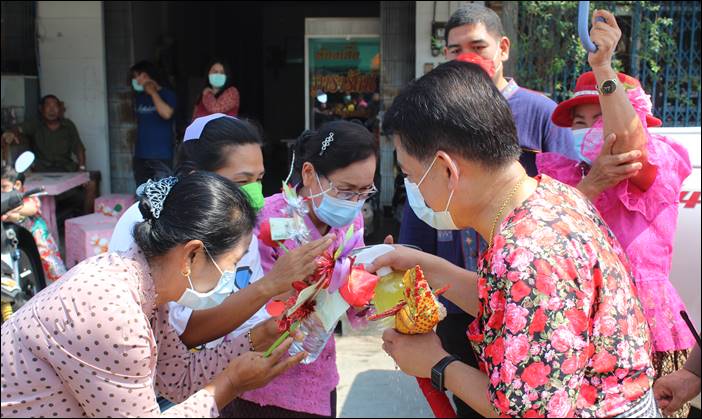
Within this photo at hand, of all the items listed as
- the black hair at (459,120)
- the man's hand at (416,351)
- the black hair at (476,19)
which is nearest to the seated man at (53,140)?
the black hair at (476,19)

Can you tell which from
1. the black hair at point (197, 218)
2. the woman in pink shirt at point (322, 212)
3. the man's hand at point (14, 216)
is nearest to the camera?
the black hair at point (197, 218)

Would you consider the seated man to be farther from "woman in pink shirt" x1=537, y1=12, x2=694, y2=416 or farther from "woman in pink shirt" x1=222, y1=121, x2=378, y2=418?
"woman in pink shirt" x1=537, y1=12, x2=694, y2=416

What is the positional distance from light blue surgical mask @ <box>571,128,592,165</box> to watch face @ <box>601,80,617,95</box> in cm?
35

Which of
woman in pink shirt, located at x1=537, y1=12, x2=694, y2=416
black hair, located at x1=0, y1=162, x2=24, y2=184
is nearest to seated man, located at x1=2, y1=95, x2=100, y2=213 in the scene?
black hair, located at x1=0, y1=162, x2=24, y2=184

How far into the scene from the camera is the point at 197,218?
1836mm

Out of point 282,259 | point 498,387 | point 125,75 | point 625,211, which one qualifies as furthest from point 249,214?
point 125,75

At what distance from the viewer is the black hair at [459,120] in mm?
1608

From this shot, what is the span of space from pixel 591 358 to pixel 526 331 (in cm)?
21

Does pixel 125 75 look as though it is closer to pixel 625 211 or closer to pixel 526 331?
pixel 625 211

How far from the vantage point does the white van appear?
3.47 metres

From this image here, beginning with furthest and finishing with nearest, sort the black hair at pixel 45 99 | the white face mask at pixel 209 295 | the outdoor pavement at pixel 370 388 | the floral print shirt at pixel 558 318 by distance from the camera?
the black hair at pixel 45 99 → the outdoor pavement at pixel 370 388 → the white face mask at pixel 209 295 → the floral print shirt at pixel 558 318

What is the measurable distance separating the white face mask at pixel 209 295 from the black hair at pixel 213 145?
584 millimetres

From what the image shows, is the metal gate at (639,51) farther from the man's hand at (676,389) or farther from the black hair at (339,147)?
the man's hand at (676,389)

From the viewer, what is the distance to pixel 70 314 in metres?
1.57
